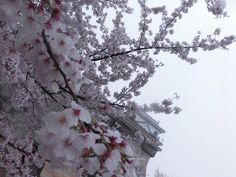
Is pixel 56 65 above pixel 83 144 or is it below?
above

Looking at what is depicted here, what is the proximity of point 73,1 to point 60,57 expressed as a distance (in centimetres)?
554

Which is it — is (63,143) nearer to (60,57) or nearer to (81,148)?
(81,148)

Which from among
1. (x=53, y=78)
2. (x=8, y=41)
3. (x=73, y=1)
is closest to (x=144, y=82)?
(x=73, y=1)

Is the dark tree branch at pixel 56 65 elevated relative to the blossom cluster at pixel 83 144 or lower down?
elevated

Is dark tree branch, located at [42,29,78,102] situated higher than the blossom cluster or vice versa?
dark tree branch, located at [42,29,78,102]

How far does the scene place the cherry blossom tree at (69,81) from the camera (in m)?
2.26

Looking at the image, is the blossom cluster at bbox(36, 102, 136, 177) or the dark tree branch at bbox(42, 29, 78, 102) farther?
the dark tree branch at bbox(42, 29, 78, 102)

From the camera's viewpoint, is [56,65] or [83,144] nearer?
[83,144]

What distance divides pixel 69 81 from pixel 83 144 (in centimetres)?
55

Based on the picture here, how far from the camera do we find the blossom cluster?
220cm

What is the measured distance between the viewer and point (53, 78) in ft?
8.73

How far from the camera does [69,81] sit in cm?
266

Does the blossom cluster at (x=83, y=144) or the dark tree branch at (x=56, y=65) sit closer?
the blossom cluster at (x=83, y=144)

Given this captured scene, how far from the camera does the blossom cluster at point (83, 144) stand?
7.22 ft
